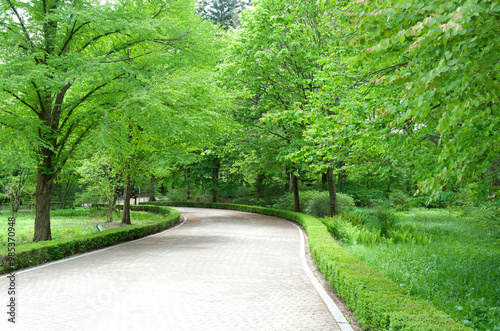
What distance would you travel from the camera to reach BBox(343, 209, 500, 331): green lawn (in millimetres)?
5680

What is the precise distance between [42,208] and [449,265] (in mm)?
12429

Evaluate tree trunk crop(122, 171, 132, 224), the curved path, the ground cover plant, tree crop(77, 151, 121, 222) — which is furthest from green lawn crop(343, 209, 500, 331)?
tree crop(77, 151, 121, 222)

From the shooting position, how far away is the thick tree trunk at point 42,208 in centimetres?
1261

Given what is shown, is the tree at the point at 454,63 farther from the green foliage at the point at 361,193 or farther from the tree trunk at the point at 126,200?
the green foliage at the point at 361,193

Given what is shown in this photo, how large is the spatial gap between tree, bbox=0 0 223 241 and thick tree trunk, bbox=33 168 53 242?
3 centimetres

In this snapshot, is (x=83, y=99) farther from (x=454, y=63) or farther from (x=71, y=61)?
(x=454, y=63)

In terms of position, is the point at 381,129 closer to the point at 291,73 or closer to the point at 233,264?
the point at 233,264

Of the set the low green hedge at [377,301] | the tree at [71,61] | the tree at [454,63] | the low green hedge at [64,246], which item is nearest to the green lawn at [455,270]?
the low green hedge at [377,301]

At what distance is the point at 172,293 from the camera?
23.6 ft

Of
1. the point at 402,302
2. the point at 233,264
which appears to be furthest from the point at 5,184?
the point at 402,302

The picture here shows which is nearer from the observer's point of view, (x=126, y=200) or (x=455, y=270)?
(x=455, y=270)

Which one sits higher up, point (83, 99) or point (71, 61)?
point (71, 61)

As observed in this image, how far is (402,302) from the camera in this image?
4.91 metres

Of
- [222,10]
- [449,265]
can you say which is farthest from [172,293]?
[222,10]
